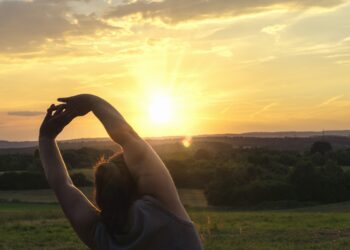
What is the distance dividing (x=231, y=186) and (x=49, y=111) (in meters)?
53.3

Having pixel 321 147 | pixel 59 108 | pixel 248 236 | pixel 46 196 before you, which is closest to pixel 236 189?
pixel 46 196

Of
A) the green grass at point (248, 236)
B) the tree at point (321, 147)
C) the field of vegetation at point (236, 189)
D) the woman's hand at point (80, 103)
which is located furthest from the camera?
the tree at point (321, 147)

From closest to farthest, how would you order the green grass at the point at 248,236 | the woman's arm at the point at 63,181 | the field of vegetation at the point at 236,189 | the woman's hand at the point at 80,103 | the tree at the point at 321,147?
the woman's arm at the point at 63,181 → the woman's hand at the point at 80,103 → the green grass at the point at 248,236 → the field of vegetation at the point at 236,189 → the tree at the point at 321,147

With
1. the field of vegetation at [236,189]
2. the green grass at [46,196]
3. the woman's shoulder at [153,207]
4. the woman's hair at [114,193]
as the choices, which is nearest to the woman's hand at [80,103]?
the woman's hair at [114,193]

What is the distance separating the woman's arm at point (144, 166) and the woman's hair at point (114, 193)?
3cm

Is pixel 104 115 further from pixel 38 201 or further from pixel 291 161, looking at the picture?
pixel 291 161

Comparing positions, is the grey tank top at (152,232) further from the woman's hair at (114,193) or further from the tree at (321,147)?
the tree at (321,147)

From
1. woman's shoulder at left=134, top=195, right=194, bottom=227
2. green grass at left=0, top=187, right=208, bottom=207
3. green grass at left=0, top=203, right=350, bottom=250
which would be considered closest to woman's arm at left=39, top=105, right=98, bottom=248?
woman's shoulder at left=134, top=195, right=194, bottom=227

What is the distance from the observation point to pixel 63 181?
1987 mm

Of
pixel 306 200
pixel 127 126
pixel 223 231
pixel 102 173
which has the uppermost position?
pixel 127 126

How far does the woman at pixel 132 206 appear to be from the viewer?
5.78 ft

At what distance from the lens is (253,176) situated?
58625 mm

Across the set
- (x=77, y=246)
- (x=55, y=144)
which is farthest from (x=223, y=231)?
(x=55, y=144)

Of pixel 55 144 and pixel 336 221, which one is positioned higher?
pixel 55 144
